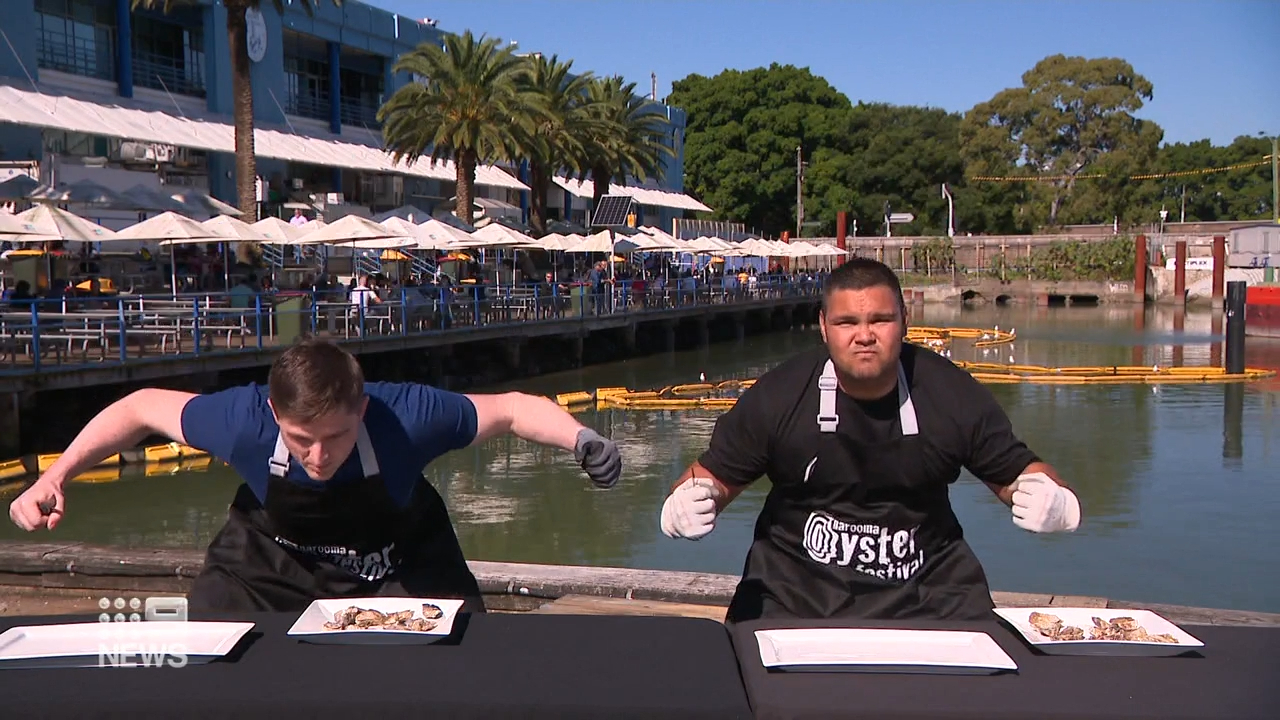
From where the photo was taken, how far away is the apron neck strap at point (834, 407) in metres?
3.78

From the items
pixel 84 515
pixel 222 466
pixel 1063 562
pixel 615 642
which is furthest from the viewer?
pixel 222 466

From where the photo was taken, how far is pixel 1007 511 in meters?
13.7

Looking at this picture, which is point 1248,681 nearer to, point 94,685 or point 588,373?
point 94,685

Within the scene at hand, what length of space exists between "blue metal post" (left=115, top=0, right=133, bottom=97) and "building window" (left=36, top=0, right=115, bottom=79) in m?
0.26

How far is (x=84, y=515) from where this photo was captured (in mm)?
14844

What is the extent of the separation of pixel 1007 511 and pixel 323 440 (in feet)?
37.1

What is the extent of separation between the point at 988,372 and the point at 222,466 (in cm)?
1818

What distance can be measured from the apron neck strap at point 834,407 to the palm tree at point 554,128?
33890 mm

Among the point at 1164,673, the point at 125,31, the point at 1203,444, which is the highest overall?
the point at 125,31

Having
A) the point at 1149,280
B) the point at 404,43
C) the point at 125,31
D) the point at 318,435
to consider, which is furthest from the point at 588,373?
the point at 1149,280

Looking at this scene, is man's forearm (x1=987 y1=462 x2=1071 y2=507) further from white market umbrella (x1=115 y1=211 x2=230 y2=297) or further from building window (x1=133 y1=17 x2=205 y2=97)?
building window (x1=133 y1=17 x2=205 y2=97)

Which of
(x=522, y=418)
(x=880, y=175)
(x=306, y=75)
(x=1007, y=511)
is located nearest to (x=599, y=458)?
(x=522, y=418)

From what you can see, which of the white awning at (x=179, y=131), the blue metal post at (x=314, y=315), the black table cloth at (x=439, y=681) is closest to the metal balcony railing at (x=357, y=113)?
the white awning at (x=179, y=131)

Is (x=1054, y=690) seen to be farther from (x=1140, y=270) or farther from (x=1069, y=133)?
(x=1069, y=133)
